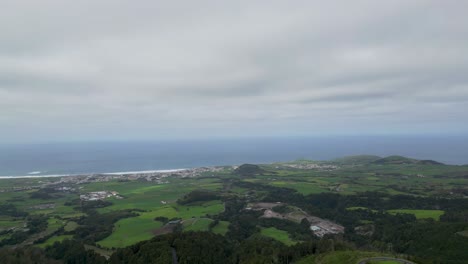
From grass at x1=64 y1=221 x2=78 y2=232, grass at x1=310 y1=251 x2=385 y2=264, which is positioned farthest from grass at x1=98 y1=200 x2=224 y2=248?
grass at x1=310 y1=251 x2=385 y2=264

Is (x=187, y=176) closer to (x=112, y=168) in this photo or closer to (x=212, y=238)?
(x=112, y=168)

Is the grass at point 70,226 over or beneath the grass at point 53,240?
beneath

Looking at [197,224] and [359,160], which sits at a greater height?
[359,160]

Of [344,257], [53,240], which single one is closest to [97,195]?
[53,240]

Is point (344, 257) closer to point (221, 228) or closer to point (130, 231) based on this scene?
point (221, 228)

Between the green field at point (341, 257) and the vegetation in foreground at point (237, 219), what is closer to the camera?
the green field at point (341, 257)

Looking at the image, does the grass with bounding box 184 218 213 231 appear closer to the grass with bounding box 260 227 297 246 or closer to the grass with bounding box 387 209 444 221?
the grass with bounding box 260 227 297 246

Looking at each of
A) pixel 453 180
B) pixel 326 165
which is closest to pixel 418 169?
pixel 453 180

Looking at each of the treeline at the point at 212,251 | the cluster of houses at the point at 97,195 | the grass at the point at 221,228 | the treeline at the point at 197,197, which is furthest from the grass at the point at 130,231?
the cluster of houses at the point at 97,195

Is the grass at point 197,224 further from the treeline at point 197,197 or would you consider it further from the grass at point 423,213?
the grass at point 423,213
